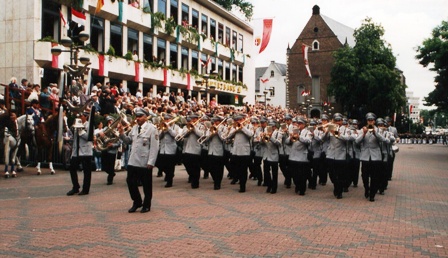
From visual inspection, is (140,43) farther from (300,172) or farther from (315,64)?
(315,64)

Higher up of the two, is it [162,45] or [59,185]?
[162,45]

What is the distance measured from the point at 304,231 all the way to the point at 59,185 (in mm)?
8331

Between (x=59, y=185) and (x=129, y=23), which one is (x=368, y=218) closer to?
(x=59, y=185)

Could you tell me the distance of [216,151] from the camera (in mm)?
13961

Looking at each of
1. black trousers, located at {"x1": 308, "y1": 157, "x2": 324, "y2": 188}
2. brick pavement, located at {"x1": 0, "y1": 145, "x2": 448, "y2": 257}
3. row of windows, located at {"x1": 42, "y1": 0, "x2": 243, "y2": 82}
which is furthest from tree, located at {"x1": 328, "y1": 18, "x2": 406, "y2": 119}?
brick pavement, located at {"x1": 0, "y1": 145, "x2": 448, "y2": 257}

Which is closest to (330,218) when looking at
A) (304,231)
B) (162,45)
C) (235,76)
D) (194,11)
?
(304,231)

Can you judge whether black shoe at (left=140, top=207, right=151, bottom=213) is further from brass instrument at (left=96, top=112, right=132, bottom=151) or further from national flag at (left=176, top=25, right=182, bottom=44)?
national flag at (left=176, top=25, right=182, bottom=44)

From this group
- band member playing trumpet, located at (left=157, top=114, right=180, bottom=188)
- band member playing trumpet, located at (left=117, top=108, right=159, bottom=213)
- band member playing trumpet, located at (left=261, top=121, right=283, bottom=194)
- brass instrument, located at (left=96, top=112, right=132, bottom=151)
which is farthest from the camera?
band member playing trumpet, located at (left=157, top=114, right=180, bottom=188)

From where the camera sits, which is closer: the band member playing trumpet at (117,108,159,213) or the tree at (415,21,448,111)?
the band member playing trumpet at (117,108,159,213)

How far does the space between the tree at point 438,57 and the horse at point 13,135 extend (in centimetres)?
2537

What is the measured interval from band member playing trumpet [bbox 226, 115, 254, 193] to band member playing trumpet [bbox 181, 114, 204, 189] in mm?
1137

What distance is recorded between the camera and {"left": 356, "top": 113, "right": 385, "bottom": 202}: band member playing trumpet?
39.9ft

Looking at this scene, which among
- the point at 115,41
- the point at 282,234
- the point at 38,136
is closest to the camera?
the point at 282,234

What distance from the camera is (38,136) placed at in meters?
16.2
